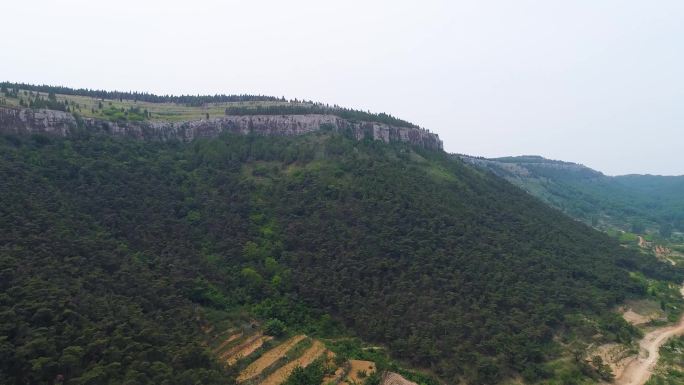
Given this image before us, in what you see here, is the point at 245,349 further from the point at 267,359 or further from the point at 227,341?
the point at 267,359

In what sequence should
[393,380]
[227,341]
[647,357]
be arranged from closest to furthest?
[393,380]
[227,341]
[647,357]

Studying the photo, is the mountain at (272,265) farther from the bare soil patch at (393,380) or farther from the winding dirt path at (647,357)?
the bare soil patch at (393,380)

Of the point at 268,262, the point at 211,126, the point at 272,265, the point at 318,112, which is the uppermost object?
the point at 318,112

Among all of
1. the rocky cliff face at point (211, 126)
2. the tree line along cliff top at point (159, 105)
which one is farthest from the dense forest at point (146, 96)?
the rocky cliff face at point (211, 126)

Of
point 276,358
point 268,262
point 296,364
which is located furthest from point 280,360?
point 268,262

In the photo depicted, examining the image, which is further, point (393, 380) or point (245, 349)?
point (245, 349)

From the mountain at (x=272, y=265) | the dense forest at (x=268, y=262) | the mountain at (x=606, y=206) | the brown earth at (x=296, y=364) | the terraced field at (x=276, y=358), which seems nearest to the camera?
the dense forest at (x=268, y=262)

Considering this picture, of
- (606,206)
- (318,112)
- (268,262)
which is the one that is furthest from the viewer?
(606,206)

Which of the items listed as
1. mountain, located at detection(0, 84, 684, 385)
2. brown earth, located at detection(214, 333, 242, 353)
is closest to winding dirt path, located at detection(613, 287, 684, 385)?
mountain, located at detection(0, 84, 684, 385)
